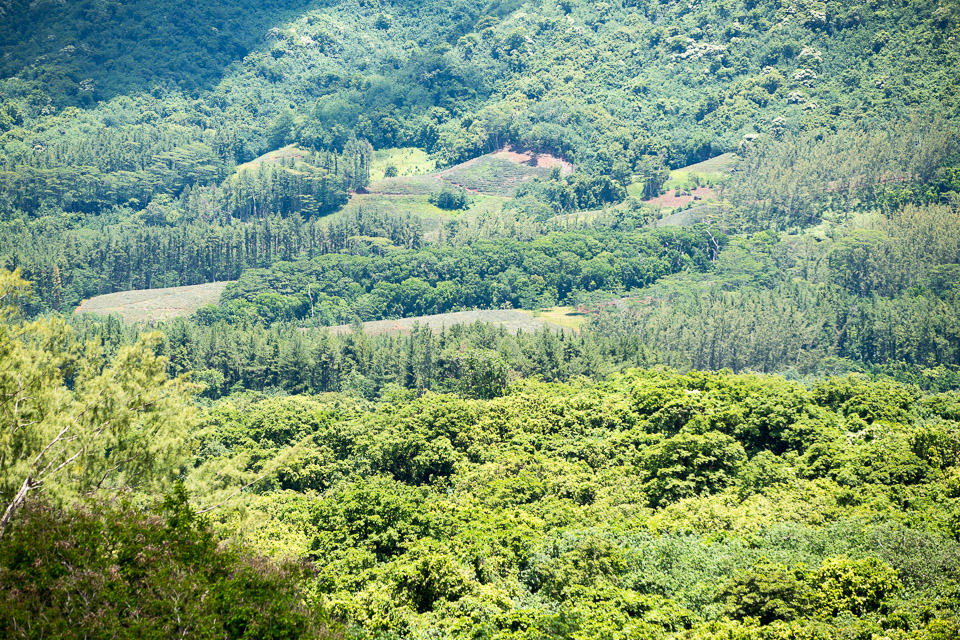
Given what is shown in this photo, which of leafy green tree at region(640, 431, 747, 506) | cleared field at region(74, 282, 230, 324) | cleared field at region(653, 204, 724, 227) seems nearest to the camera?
leafy green tree at region(640, 431, 747, 506)

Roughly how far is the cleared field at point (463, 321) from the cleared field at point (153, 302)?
86.2 feet

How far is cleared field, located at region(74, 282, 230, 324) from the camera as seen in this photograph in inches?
5822

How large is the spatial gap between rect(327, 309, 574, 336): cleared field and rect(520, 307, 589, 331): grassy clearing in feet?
0.56

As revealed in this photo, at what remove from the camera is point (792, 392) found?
72125mm

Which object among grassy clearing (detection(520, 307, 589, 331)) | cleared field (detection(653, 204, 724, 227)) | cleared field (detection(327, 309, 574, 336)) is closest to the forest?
grassy clearing (detection(520, 307, 589, 331))

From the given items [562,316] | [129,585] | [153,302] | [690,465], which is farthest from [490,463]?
[153,302]

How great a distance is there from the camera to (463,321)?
5733 inches

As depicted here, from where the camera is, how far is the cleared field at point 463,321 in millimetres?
142750

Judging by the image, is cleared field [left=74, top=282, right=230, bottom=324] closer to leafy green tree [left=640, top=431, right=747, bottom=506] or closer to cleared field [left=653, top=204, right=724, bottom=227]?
cleared field [left=653, top=204, right=724, bottom=227]

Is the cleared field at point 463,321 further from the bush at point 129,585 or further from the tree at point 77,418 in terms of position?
the bush at point 129,585

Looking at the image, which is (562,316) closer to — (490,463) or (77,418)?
(490,463)

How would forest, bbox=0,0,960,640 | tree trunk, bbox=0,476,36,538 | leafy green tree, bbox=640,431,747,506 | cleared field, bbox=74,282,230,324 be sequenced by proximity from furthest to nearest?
cleared field, bbox=74,282,230,324 < leafy green tree, bbox=640,431,747,506 < forest, bbox=0,0,960,640 < tree trunk, bbox=0,476,36,538

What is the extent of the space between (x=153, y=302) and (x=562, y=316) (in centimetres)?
6869

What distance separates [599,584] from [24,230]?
563 feet
